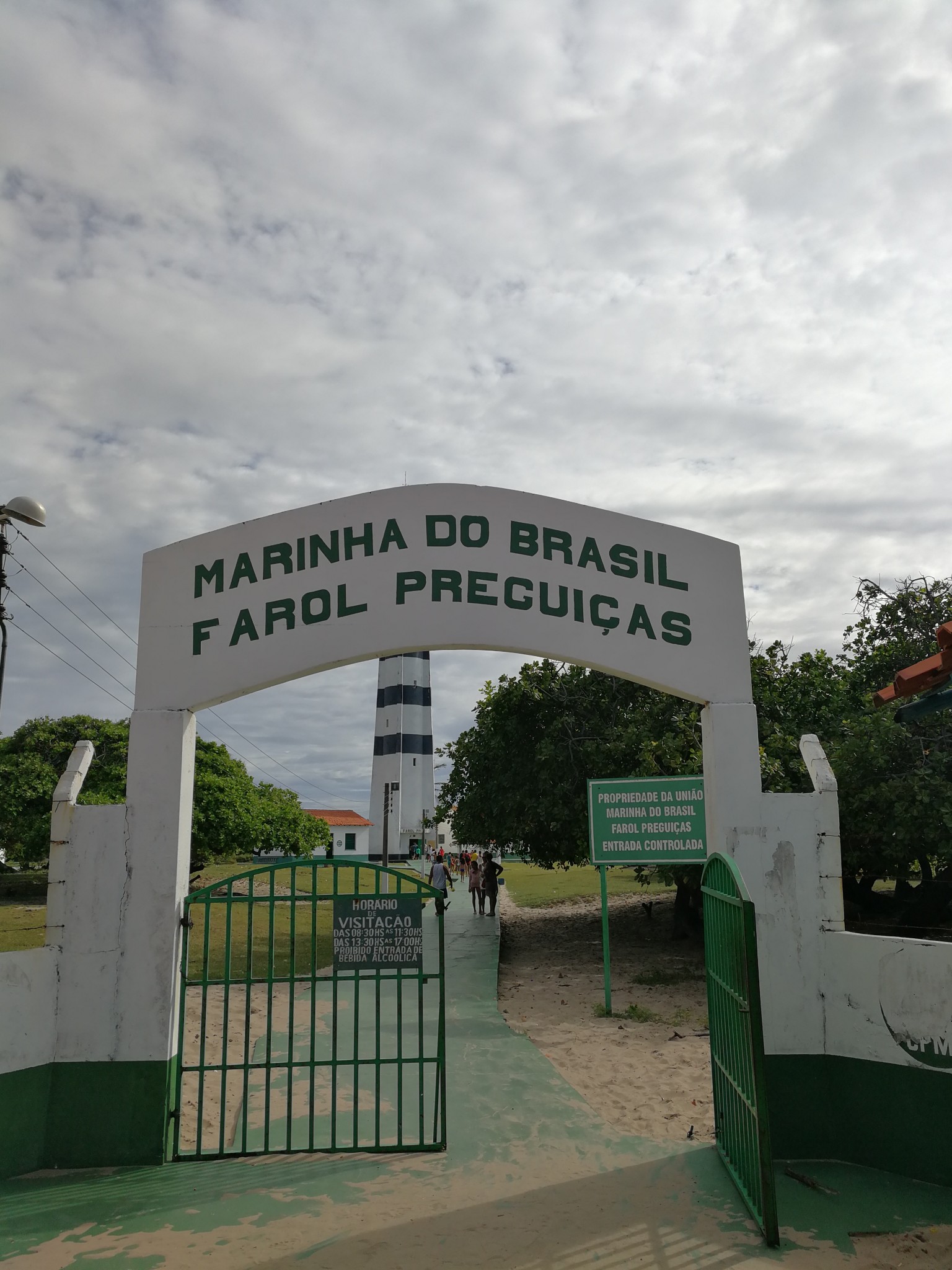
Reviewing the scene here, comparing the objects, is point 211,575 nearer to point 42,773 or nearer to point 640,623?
point 640,623

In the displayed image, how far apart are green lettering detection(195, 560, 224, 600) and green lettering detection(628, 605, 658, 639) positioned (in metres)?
2.86

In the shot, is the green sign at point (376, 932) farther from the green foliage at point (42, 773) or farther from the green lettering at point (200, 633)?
the green foliage at point (42, 773)

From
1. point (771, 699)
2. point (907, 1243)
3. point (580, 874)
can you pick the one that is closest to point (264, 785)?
point (580, 874)

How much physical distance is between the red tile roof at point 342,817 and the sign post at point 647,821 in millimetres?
56593

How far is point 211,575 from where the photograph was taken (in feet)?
21.1

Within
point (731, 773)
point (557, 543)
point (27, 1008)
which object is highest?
point (557, 543)

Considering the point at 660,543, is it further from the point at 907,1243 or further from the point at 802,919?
the point at 907,1243

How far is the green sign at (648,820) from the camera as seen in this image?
395 inches

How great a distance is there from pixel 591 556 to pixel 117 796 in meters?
22.1

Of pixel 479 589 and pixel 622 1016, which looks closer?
pixel 479 589

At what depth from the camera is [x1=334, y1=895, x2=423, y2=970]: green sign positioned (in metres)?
6.10

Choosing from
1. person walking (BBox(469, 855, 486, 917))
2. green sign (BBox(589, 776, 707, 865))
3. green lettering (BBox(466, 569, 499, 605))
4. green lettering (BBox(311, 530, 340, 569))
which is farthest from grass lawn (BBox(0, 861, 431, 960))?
green lettering (BBox(466, 569, 499, 605))

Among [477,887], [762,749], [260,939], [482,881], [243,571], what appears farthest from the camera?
[477,887]

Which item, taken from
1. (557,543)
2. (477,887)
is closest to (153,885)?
(557,543)
